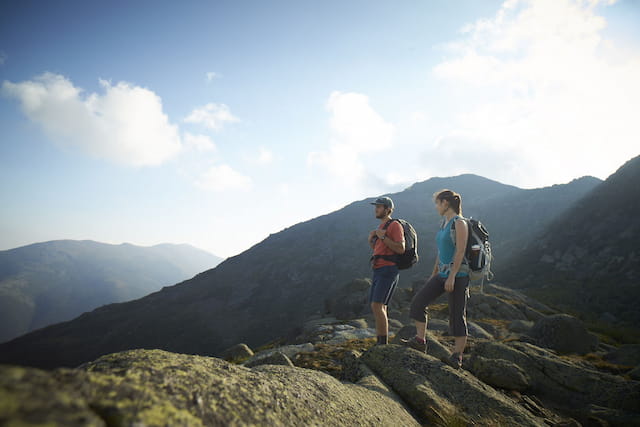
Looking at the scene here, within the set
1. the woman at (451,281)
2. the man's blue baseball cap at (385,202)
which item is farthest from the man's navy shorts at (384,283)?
the man's blue baseball cap at (385,202)

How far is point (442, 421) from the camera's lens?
3260 mm

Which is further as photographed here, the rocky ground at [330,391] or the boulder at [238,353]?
the boulder at [238,353]

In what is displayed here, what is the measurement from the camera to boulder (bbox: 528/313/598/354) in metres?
10.1

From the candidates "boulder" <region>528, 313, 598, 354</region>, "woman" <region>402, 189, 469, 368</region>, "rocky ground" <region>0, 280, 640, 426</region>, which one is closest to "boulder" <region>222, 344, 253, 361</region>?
"rocky ground" <region>0, 280, 640, 426</region>

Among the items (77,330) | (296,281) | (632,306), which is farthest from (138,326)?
(632,306)

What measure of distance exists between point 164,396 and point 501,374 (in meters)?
5.96

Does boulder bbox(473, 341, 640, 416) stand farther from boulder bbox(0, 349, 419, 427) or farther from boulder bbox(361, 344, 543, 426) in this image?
boulder bbox(0, 349, 419, 427)

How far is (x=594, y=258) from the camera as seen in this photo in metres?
41.8

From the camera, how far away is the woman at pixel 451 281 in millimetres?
4680

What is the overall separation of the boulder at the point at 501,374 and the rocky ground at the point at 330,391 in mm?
18

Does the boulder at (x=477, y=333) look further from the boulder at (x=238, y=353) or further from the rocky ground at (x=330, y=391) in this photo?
the boulder at (x=238, y=353)

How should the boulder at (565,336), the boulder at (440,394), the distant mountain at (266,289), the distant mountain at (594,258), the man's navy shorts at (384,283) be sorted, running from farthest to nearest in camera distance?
the distant mountain at (266,289) → the distant mountain at (594,258) → the boulder at (565,336) → the man's navy shorts at (384,283) → the boulder at (440,394)

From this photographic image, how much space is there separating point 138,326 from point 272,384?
80.1 metres

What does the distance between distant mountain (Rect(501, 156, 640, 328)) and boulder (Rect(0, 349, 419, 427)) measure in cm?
3706
